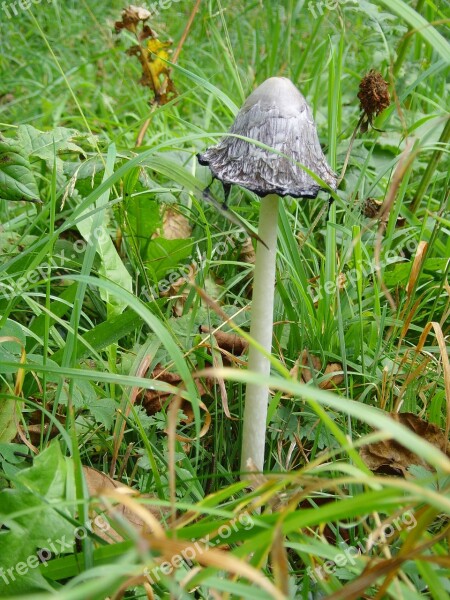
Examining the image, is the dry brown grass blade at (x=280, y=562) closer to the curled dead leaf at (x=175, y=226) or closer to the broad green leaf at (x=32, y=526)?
the broad green leaf at (x=32, y=526)

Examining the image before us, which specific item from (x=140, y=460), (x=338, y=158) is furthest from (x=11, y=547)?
(x=338, y=158)

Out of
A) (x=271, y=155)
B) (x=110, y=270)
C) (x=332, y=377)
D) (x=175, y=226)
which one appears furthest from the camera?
(x=175, y=226)

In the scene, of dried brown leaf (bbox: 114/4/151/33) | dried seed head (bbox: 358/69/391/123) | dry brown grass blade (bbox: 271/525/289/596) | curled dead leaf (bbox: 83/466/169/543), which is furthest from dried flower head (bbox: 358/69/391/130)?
dry brown grass blade (bbox: 271/525/289/596)

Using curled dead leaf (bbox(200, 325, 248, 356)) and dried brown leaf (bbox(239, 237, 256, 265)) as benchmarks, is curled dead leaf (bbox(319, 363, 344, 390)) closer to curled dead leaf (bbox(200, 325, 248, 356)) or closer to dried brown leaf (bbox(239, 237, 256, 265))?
curled dead leaf (bbox(200, 325, 248, 356))

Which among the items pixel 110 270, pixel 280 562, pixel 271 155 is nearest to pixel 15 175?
pixel 110 270

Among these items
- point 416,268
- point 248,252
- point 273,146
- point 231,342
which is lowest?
point 231,342

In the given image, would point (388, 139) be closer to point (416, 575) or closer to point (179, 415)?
point (179, 415)

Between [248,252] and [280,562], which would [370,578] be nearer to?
[280,562]
